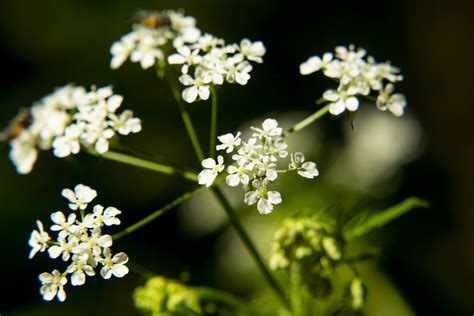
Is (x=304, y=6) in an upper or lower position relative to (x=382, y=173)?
upper

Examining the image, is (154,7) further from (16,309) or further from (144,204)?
(16,309)

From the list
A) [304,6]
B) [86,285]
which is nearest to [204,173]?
[86,285]

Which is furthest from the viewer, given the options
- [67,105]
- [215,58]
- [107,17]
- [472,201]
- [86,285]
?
[107,17]

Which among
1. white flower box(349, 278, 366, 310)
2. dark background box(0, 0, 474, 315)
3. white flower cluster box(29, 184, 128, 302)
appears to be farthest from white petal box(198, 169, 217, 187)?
dark background box(0, 0, 474, 315)

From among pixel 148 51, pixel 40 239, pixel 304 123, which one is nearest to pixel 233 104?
pixel 148 51

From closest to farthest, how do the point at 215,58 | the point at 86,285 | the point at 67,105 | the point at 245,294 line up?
the point at 215,58, the point at 67,105, the point at 245,294, the point at 86,285

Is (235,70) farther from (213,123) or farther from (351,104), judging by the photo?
(351,104)

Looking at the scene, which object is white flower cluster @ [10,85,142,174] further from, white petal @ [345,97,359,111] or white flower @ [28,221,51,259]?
white petal @ [345,97,359,111]
